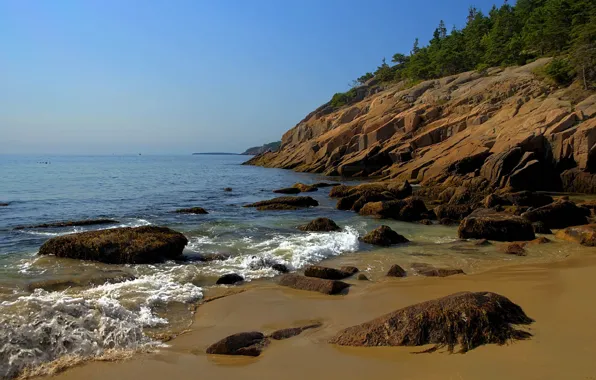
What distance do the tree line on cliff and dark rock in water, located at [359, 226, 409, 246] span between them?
2980 cm

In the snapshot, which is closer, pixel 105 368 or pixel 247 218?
pixel 105 368

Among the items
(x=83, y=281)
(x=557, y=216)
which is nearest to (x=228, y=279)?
(x=83, y=281)

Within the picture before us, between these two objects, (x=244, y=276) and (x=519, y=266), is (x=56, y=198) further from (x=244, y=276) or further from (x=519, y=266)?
(x=519, y=266)

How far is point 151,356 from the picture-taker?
6000 millimetres

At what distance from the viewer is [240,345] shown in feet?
20.0

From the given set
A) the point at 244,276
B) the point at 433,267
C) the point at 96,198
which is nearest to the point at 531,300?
the point at 433,267

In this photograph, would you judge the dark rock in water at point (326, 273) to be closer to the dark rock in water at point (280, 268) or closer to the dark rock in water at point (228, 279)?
the dark rock in water at point (280, 268)

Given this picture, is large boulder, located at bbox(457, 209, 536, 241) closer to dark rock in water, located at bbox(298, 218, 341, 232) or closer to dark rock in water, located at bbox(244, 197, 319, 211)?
dark rock in water, located at bbox(298, 218, 341, 232)

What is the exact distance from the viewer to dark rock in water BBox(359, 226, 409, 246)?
47.1 ft

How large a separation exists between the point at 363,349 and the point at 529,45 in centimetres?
6016

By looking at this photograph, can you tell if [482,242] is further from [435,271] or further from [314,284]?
[314,284]

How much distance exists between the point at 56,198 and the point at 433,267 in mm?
26814

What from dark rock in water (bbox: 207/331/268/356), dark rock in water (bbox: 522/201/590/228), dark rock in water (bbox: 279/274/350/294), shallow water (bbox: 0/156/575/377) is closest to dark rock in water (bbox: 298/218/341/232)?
shallow water (bbox: 0/156/575/377)

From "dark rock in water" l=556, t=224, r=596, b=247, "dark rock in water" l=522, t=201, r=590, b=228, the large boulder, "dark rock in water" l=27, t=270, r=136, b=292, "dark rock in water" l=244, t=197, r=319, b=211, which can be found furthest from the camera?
"dark rock in water" l=244, t=197, r=319, b=211
